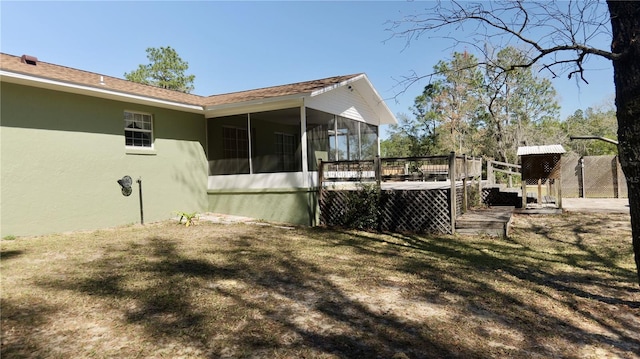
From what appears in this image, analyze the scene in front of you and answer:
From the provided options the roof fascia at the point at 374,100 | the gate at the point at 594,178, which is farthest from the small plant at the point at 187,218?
the gate at the point at 594,178

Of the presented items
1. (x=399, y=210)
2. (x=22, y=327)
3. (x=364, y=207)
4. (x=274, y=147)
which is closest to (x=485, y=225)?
(x=399, y=210)

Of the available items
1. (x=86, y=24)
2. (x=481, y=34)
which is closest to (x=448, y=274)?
(x=481, y=34)

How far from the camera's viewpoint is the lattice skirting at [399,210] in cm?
811

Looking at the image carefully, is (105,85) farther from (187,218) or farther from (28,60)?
(187,218)

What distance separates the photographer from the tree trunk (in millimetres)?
2898

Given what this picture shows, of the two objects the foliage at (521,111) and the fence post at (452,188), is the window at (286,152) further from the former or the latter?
the foliage at (521,111)

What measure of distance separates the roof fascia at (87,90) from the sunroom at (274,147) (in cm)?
97

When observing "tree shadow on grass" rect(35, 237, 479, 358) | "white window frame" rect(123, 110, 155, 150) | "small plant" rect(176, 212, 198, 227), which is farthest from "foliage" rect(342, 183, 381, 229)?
"white window frame" rect(123, 110, 155, 150)

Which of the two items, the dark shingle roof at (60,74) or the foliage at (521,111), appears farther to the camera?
the foliage at (521,111)

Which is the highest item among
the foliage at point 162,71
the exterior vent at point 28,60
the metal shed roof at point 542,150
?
the foliage at point 162,71

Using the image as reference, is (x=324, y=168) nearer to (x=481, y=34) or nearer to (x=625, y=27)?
(x=481, y=34)

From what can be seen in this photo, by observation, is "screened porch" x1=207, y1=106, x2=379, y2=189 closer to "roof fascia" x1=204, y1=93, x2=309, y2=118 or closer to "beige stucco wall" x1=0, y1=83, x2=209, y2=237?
"roof fascia" x1=204, y1=93, x2=309, y2=118

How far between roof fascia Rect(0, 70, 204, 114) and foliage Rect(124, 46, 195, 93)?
87.5ft

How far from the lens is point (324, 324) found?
3227mm
